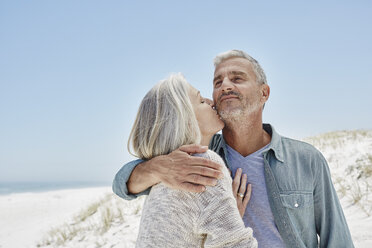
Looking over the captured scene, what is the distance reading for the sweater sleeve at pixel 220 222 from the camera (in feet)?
4.98

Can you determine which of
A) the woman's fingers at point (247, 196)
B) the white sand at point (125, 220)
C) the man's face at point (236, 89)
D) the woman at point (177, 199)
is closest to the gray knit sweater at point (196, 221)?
the woman at point (177, 199)

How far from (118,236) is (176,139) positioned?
4.54 metres

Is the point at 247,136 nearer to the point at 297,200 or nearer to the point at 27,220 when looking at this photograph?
the point at 297,200

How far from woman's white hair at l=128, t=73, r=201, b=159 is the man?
0.34ft

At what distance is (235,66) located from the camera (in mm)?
3023

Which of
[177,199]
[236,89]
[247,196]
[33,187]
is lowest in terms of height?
[33,187]

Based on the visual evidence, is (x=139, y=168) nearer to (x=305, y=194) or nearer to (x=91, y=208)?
(x=305, y=194)

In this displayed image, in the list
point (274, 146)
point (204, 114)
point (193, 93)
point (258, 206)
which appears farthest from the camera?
A: point (274, 146)

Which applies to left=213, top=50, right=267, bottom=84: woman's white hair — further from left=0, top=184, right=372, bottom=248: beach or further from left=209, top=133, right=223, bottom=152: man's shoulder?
left=0, top=184, right=372, bottom=248: beach

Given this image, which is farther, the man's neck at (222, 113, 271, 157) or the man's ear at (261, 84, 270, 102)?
the man's ear at (261, 84, 270, 102)

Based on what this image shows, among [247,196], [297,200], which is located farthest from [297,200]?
[247,196]

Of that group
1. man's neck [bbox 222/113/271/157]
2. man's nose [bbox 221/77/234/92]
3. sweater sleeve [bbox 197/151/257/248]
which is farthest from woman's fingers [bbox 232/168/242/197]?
sweater sleeve [bbox 197/151/257/248]

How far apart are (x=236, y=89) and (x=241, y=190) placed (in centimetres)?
92

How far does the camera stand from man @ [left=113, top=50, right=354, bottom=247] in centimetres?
244
